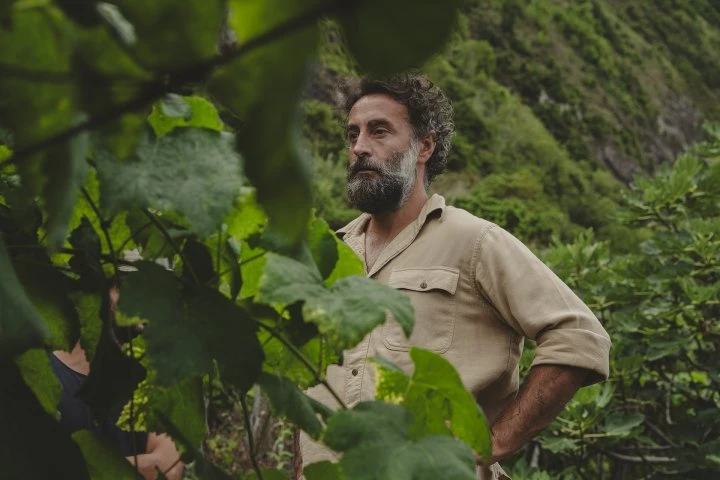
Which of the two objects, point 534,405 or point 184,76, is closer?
point 184,76

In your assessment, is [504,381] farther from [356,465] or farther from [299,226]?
[299,226]

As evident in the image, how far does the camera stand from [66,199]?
24 centimetres

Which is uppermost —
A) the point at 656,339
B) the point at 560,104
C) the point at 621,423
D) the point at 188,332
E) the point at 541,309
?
the point at 188,332

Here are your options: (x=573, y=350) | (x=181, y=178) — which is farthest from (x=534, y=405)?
(x=181, y=178)

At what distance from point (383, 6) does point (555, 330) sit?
57.1 inches

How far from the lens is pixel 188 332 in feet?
1.38

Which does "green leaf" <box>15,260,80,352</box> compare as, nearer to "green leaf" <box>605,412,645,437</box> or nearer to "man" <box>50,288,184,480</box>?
"man" <box>50,288,184,480</box>

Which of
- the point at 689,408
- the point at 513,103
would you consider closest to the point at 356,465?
the point at 689,408

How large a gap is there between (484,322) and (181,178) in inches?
50.5

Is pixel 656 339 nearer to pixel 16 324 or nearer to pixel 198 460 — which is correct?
pixel 198 460

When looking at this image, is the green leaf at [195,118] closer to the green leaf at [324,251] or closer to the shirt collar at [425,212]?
the green leaf at [324,251]

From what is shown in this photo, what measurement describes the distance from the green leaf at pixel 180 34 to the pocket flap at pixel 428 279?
1.43 m

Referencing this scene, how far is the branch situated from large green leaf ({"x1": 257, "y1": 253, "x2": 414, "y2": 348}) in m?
0.20

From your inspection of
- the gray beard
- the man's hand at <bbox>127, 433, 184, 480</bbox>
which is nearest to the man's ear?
the gray beard
